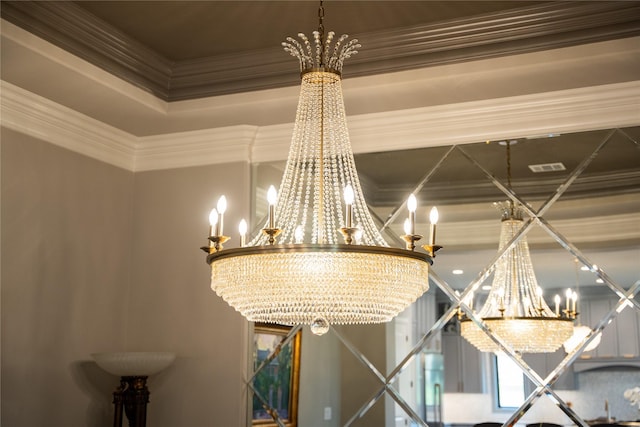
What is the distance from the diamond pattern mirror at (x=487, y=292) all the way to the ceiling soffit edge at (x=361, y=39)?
56 centimetres

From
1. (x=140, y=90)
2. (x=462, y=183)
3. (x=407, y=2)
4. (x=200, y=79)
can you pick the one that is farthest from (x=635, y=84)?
(x=140, y=90)

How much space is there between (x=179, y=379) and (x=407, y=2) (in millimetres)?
2211

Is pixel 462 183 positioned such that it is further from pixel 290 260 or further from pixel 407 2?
pixel 290 260

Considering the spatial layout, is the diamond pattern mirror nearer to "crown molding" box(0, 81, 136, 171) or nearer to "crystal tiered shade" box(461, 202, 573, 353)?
"crystal tiered shade" box(461, 202, 573, 353)

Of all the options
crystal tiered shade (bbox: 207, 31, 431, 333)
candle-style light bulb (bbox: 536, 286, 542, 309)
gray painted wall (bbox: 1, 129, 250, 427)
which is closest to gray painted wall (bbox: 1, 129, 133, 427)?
gray painted wall (bbox: 1, 129, 250, 427)

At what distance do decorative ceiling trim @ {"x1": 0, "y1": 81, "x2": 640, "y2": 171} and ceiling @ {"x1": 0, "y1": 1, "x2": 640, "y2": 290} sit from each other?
44mm

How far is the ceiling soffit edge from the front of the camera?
315cm

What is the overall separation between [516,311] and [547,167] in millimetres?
664

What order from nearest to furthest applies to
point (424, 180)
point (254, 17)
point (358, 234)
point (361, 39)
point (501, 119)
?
1. point (358, 234)
2. point (254, 17)
3. point (361, 39)
4. point (501, 119)
5. point (424, 180)

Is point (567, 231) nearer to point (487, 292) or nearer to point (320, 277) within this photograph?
point (487, 292)

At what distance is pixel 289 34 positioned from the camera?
3.51 m

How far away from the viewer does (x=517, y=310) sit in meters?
3.58

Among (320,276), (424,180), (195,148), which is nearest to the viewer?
(320,276)

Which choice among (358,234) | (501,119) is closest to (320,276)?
(358,234)
